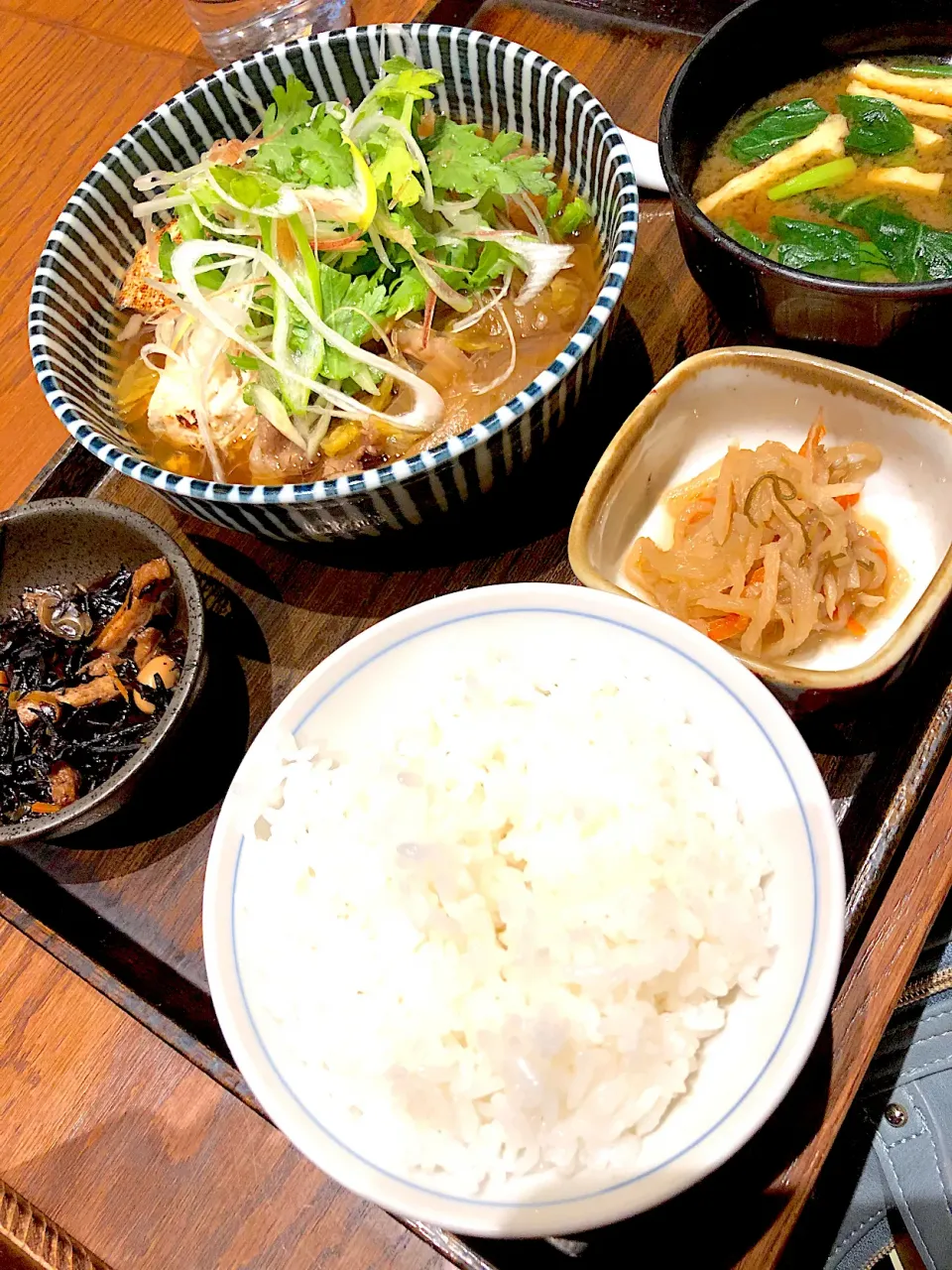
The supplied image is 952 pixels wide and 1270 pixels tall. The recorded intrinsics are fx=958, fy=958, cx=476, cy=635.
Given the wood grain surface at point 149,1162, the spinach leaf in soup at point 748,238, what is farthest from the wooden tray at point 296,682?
the spinach leaf in soup at point 748,238

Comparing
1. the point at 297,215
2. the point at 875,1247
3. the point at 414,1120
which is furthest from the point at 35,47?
the point at 875,1247

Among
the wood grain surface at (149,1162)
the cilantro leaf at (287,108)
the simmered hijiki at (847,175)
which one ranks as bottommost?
the wood grain surface at (149,1162)

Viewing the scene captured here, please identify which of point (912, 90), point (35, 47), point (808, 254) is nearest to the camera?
point (808, 254)

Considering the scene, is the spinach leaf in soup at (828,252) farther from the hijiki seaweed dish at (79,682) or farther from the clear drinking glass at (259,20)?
the clear drinking glass at (259,20)

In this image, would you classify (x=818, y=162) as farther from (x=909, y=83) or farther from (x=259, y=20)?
(x=259, y=20)

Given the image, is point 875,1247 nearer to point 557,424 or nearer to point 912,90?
point 557,424

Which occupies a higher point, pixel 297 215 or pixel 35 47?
pixel 35 47

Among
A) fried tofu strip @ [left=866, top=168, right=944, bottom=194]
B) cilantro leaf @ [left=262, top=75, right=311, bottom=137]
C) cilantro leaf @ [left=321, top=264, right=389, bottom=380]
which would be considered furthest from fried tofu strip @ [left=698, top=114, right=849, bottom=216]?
cilantro leaf @ [left=262, top=75, right=311, bottom=137]
